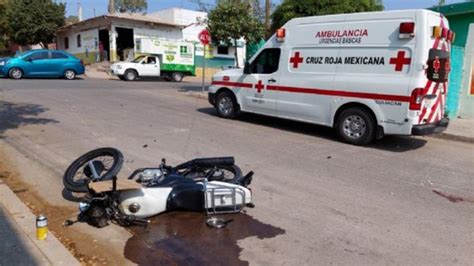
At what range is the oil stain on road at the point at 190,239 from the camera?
3777mm

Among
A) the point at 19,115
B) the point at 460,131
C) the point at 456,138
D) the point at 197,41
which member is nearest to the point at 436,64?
A: the point at 456,138

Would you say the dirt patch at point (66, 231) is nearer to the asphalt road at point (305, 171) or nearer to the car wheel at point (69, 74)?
the asphalt road at point (305, 171)

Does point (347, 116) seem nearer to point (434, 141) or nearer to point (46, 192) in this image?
point (434, 141)

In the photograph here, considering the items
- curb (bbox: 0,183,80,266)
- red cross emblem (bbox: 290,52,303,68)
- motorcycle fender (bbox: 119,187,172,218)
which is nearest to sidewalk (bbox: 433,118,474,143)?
red cross emblem (bbox: 290,52,303,68)

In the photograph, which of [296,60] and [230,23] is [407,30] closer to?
[296,60]

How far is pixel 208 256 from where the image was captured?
12.5 feet

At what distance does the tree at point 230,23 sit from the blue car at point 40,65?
32.7 feet

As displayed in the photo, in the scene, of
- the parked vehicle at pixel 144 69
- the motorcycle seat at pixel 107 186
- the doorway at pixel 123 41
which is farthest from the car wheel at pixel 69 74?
the motorcycle seat at pixel 107 186

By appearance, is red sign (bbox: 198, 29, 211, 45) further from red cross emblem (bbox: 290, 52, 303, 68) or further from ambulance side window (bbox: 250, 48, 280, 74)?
red cross emblem (bbox: 290, 52, 303, 68)

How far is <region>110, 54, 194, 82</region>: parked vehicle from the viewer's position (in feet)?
81.3

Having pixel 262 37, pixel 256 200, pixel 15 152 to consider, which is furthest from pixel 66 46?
pixel 256 200

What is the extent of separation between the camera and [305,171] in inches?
255

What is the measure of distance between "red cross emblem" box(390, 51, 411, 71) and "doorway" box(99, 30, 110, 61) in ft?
96.0

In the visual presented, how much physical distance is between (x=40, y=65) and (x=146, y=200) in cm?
2042
